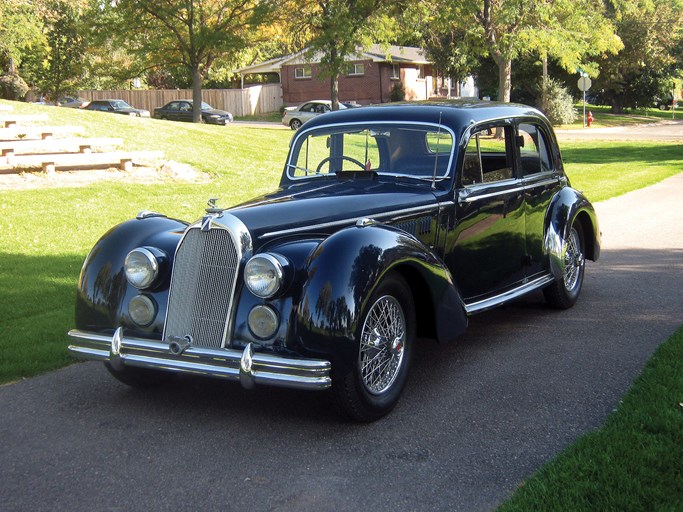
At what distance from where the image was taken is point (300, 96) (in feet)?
192

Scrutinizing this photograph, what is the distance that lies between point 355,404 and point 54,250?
20.6 ft

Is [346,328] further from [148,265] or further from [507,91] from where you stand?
[507,91]

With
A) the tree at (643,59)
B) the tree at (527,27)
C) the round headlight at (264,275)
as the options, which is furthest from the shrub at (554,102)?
the round headlight at (264,275)

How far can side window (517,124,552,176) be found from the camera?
6949 mm

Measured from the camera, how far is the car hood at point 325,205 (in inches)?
194

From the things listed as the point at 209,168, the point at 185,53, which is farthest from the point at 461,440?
the point at 185,53

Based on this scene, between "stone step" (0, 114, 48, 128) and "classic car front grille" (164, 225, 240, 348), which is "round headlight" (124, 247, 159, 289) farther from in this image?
"stone step" (0, 114, 48, 128)

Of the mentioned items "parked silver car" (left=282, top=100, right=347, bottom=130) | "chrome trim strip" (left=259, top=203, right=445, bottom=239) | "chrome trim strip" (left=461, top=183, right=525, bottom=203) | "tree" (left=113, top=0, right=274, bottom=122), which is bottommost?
"chrome trim strip" (left=259, top=203, right=445, bottom=239)

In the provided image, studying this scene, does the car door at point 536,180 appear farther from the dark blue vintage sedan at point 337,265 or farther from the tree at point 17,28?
the tree at point 17,28

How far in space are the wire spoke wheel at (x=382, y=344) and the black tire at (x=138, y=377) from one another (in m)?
1.48

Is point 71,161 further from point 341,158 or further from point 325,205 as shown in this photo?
point 325,205

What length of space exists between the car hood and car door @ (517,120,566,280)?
1.35 m

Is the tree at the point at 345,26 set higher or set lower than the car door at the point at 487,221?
higher

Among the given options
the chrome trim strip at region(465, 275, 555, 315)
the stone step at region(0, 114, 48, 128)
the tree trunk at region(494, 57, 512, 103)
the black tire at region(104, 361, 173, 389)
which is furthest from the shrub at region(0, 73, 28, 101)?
the black tire at region(104, 361, 173, 389)
